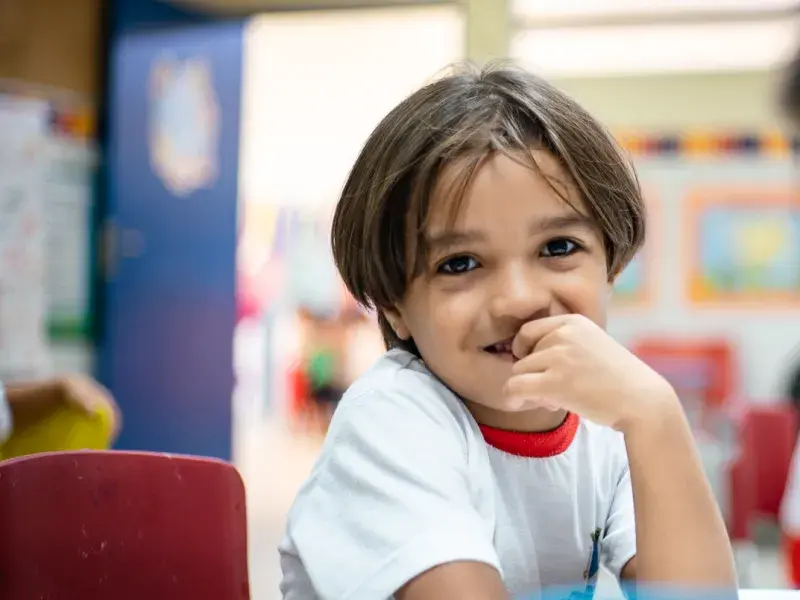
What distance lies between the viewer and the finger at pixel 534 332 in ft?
2.03

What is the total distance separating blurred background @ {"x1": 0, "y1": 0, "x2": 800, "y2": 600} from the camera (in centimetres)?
371

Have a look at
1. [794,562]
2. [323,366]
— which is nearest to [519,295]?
[794,562]

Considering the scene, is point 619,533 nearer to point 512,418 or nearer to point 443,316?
point 512,418

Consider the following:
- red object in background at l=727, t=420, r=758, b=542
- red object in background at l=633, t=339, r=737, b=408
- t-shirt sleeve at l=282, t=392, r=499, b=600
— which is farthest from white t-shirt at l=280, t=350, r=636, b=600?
red object in background at l=633, t=339, r=737, b=408

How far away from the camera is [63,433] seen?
3.97 feet

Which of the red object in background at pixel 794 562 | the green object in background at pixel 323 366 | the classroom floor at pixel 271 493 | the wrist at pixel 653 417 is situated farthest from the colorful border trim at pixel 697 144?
the wrist at pixel 653 417

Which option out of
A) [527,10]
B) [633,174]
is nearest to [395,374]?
[633,174]

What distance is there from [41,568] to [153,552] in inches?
3.9

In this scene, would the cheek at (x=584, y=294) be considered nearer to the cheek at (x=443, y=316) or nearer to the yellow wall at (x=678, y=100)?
the cheek at (x=443, y=316)

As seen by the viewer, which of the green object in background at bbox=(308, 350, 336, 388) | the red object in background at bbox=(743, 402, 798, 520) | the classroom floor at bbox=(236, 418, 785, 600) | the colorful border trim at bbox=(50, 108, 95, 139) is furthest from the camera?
the green object in background at bbox=(308, 350, 336, 388)

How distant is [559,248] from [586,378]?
117mm

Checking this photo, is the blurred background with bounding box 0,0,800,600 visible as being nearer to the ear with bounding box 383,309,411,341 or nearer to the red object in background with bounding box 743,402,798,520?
the red object in background with bounding box 743,402,798,520

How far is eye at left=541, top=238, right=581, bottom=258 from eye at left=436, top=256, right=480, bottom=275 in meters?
0.05

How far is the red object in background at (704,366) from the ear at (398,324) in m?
4.27
